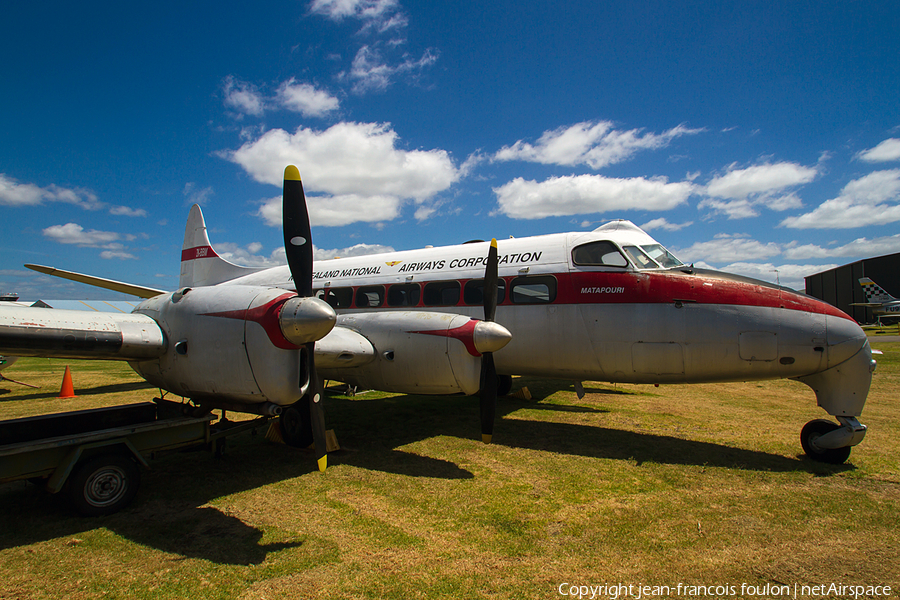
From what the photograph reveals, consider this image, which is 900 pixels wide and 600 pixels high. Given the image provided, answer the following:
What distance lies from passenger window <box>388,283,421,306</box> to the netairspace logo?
19.9 ft

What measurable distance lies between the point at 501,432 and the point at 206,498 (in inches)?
185

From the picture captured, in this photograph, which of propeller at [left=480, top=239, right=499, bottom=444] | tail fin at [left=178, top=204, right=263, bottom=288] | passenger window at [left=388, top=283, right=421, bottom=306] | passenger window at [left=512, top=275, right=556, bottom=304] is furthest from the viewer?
tail fin at [left=178, top=204, right=263, bottom=288]

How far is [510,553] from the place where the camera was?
12.7 feet

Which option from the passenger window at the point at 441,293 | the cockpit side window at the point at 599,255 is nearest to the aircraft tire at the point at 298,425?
the passenger window at the point at 441,293

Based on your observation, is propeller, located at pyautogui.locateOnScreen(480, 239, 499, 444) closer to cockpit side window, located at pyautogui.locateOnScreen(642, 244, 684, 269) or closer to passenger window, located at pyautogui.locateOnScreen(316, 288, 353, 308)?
cockpit side window, located at pyautogui.locateOnScreen(642, 244, 684, 269)

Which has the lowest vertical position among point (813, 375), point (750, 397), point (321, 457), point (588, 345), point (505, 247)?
point (750, 397)

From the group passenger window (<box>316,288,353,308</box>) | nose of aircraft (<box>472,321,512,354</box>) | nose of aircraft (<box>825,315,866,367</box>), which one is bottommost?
nose of aircraft (<box>825,315,866,367</box>)

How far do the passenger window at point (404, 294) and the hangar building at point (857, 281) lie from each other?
187 feet

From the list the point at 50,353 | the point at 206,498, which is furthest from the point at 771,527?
the point at 50,353

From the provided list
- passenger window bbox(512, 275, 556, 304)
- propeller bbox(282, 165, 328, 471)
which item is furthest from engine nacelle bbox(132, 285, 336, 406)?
passenger window bbox(512, 275, 556, 304)

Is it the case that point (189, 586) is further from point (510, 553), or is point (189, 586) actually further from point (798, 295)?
point (798, 295)

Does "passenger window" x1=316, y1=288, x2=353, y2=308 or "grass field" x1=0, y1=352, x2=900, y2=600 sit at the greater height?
"passenger window" x1=316, y1=288, x2=353, y2=308

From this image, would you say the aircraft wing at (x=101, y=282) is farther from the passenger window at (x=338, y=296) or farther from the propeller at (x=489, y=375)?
the propeller at (x=489, y=375)

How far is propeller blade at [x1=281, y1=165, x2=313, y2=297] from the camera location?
5.42 meters
